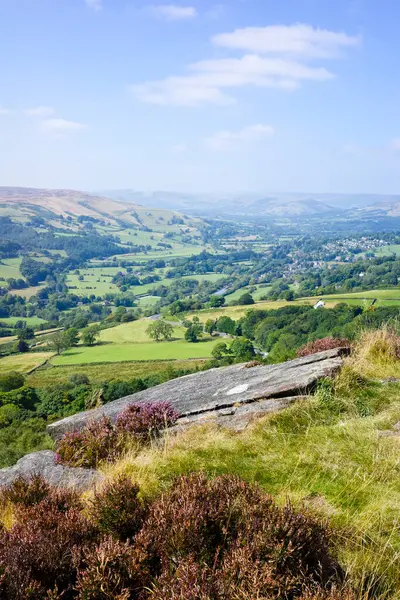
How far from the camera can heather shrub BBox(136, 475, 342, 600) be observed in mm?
3299

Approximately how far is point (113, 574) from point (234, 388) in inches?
302

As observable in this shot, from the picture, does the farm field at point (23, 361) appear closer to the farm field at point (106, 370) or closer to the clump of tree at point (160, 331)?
the farm field at point (106, 370)

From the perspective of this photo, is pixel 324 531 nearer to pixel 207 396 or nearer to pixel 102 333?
pixel 207 396

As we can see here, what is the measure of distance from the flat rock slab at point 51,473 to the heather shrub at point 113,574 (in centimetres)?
301

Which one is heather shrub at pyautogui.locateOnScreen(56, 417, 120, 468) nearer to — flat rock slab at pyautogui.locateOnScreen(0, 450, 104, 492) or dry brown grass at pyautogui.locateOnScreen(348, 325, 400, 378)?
flat rock slab at pyautogui.locateOnScreen(0, 450, 104, 492)

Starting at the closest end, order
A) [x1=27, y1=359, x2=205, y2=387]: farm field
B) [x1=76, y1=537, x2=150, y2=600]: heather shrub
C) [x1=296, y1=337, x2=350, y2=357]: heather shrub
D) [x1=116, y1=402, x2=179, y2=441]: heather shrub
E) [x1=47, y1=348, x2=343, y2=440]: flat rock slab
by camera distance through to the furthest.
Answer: [x1=76, y1=537, x2=150, y2=600]: heather shrub
[x1=116, y1=402, x2=179, y2=441]: heather shrub
[x1=47, y1=348, x2=343, y2=440]: flat rock slab
[x1=296, y1=337, x2=350, y2=357]: heather shrub
[x1=27, y1=359, x2=205, y2=387]: farm field

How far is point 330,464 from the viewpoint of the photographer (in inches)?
253

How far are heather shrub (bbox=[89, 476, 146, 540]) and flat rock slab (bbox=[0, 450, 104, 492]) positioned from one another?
2.05m

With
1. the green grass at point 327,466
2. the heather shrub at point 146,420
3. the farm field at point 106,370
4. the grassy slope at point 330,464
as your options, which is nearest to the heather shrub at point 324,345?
the grassy slope at point 330,464

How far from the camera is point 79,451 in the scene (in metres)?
7.98

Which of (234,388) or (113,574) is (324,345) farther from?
(113,574)

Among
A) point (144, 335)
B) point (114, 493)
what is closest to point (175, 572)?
point (114, 493)

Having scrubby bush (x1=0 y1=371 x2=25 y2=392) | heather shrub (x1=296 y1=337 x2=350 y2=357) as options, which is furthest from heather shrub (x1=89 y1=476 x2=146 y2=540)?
scrubby bush (x1=0 y1=371 x2=25 y2=392)

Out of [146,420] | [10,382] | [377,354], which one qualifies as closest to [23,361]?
[10,382]
